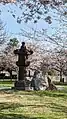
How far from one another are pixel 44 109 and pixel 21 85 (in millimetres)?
11149

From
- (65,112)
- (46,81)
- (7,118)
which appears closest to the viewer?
(7,118)

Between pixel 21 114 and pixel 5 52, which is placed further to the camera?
pixel 5 52

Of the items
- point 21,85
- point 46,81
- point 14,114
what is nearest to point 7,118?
point 14,114

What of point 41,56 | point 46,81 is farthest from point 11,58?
point 46,81

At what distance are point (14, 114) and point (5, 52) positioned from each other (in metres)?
43.8

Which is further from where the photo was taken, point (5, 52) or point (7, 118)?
point (5, 52)

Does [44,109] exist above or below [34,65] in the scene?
above

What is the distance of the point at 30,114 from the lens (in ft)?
34.3

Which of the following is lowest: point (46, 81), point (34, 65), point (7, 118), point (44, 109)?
point (34, 65)

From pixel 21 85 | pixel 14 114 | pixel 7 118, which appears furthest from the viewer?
pixel 21 85

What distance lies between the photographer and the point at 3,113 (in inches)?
412

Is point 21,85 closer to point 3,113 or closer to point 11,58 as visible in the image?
point 3,113

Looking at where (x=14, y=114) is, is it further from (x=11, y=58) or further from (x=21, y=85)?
(x=11, y=58)

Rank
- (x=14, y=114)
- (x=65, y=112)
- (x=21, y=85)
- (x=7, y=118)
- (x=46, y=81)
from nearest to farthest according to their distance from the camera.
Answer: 1. (x=7, y=118)
2. (x=14, y=114)
3. (x=65, y=112)
4. (x=21, y=85)
5. (x=46, y=81)
